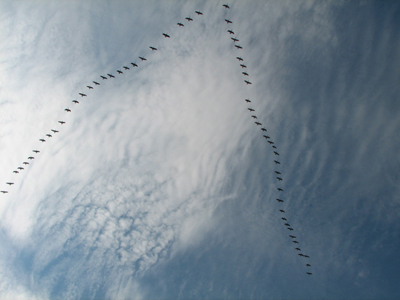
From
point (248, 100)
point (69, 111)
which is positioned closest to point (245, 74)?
point (248, 100)

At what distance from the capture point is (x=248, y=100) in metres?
143

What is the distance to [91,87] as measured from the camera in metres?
142

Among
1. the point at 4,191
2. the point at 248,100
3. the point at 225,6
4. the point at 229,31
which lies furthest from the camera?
the point at 4,191

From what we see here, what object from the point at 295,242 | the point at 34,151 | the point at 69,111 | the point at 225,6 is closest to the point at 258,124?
the point at 225,6

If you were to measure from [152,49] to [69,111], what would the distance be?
56.2m

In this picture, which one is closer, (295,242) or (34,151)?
(34,151)

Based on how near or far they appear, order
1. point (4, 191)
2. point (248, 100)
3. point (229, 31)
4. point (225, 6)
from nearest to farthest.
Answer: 1. point (225, 6)
2. point (229, 31)
3. point (248, 100)
4. point (4, 191)

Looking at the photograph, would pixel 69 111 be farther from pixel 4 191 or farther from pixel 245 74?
pixel 245 74

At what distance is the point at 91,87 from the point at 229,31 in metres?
79.2

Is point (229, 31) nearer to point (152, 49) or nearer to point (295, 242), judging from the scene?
point (152, 49)

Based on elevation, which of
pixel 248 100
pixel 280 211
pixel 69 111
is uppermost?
pixel 248 100

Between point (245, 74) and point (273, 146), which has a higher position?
point (245, 74)

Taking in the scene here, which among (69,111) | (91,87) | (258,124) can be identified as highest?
(258,124)

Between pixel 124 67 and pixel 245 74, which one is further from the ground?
pixel 245 74
